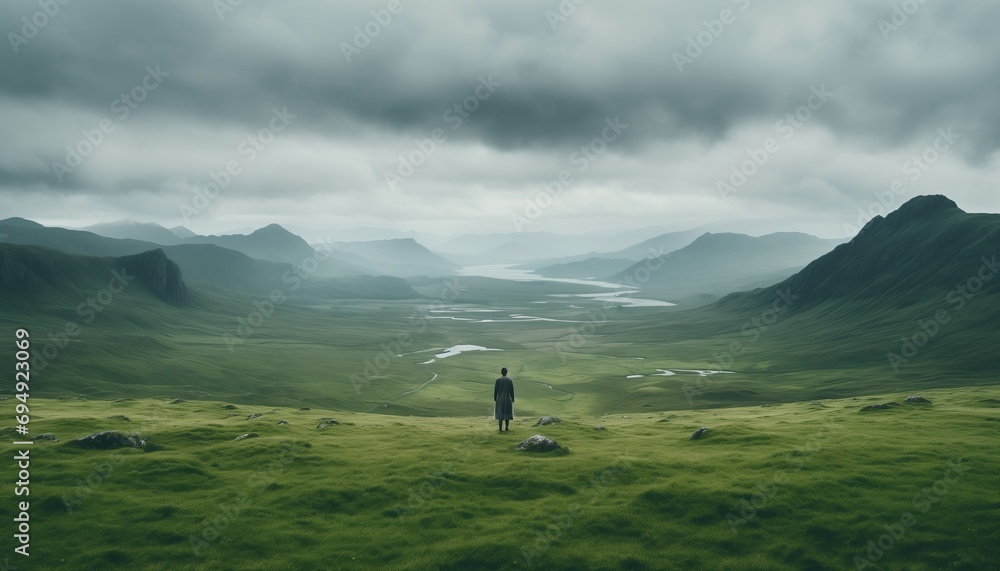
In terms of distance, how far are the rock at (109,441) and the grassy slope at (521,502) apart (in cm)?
116

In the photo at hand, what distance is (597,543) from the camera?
25.1m

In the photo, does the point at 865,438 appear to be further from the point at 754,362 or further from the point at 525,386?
the point at 754,362

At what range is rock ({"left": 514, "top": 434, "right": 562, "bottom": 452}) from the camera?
36.3 metres

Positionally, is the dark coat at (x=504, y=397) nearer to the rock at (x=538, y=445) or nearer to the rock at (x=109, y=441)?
the rock at (x=538, y=445)

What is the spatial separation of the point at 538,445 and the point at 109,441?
30054mm

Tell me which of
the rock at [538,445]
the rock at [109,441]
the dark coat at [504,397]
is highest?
the dark coat at [504,397]

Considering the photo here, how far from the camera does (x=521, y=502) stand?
29.0 metres
